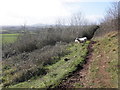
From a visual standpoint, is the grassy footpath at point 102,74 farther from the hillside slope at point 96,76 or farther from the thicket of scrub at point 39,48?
the thicket of scrub at point 39,48

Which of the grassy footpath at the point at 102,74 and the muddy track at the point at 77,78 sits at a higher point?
the grassy footpath at the point at 102,74

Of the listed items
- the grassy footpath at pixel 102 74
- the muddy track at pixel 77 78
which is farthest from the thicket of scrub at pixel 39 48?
the grassy footpath at pixel 102 74

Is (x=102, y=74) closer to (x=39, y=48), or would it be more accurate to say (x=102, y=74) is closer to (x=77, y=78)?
(x=77, y=78)

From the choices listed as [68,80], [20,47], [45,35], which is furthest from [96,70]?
[45,35]

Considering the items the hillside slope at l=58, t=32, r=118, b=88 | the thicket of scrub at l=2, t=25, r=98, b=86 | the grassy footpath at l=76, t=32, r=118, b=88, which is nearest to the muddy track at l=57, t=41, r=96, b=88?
the hillside slope at l=58, t=32, r=118, b=88

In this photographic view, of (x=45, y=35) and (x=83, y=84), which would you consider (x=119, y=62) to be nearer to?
(x=83, y=84)

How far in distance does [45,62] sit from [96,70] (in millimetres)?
5054

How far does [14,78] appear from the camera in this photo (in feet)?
34.0

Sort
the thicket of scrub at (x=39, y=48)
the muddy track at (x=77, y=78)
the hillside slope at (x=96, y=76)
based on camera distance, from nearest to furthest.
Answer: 1. the hillside slope at (x=96, y=76)
2. the muddy track at (x=77, y=78)
3. the thicket of scrub at (x=39, y=48)

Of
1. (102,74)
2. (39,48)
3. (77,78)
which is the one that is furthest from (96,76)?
(39,48)

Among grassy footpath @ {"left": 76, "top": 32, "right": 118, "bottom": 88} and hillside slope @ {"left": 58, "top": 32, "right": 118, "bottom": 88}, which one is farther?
hillside slope @ {"left": 58, "top": 32, "right": 118, "bottom": 88}

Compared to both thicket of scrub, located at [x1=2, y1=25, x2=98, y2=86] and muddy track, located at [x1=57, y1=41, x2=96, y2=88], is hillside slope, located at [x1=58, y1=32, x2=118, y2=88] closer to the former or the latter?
muddy track, located at [x1=57, y1=41, x2=96, y2=88]

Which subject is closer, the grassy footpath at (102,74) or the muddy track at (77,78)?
the grassy footpath at (102,74)

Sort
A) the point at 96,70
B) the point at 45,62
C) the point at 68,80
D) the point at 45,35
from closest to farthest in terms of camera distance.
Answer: the point at 68,80
the point at 96,70
the point at 45,62
the point at 45,35
